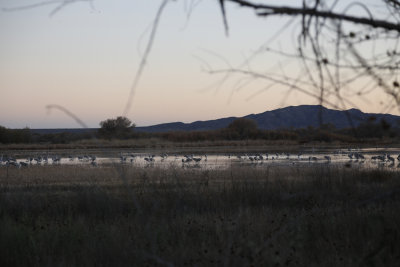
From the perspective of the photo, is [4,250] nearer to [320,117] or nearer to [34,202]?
[34,202]

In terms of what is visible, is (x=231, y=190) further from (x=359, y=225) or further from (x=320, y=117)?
(x=320, y=117)

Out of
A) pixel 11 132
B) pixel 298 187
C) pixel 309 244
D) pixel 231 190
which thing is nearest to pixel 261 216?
pixel 309 244

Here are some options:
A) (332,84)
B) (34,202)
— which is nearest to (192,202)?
(34,202)

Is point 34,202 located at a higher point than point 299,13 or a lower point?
lower

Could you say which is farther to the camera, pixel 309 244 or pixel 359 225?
pixel 359 225

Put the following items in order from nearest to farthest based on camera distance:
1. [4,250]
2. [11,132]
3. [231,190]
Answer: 1. [4,250]
2. [231,190]
3. [11,132]

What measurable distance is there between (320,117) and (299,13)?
64cm

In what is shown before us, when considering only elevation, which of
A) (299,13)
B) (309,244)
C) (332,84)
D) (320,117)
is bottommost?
(309,244)

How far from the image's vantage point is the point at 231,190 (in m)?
10.8

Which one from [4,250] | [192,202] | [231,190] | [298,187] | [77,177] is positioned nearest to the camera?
[4,250]

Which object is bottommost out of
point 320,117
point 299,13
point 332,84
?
point 320,117

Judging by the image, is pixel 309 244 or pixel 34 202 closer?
pixel 309 244

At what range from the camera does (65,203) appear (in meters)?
10.0

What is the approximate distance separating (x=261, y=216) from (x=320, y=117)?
16.7ft
